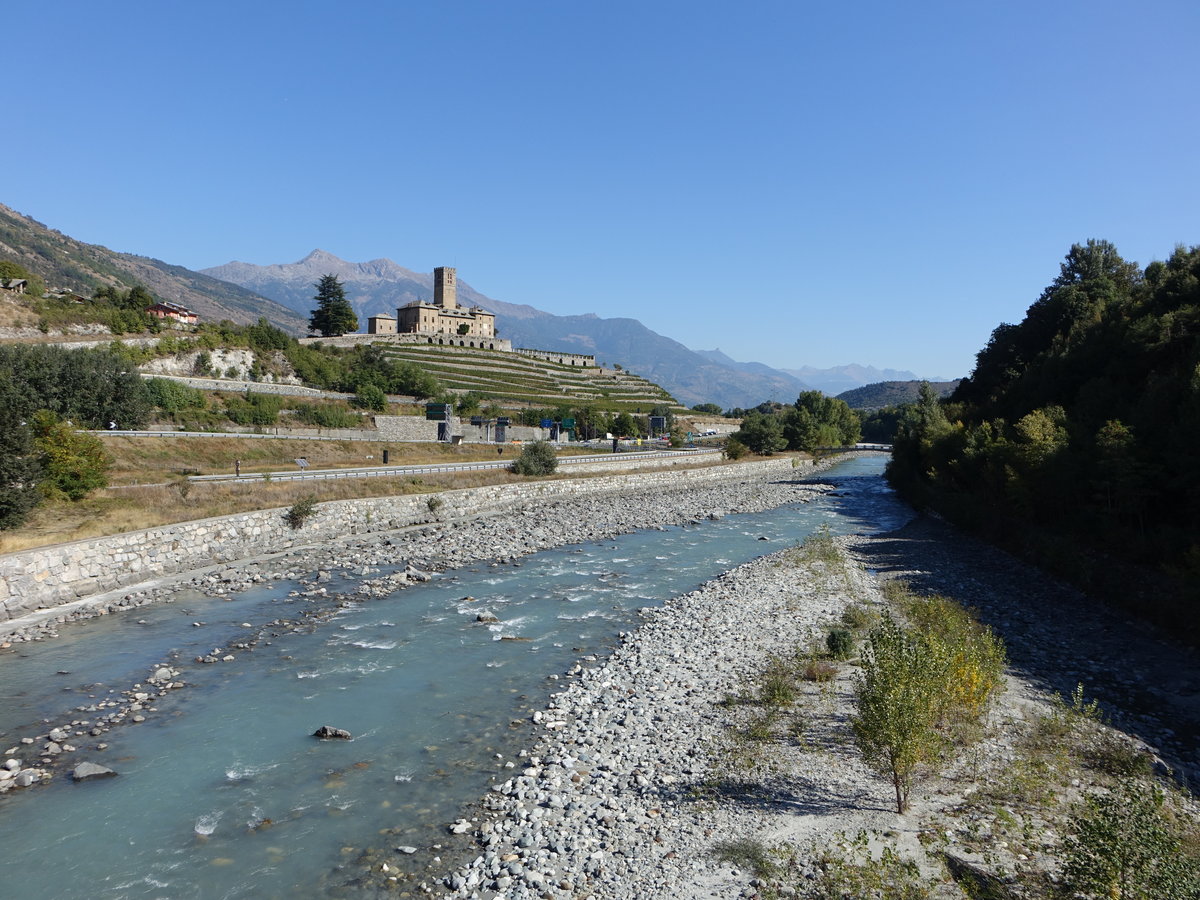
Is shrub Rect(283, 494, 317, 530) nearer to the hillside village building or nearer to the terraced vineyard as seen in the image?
the terraced vineyard

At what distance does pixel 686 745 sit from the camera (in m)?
12.3

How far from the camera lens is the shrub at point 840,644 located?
16.5 metres

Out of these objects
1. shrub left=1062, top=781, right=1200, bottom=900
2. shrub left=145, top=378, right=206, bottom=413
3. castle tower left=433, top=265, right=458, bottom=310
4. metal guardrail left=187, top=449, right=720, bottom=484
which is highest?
castle tower left=433, top=265, right=458, bottom=310

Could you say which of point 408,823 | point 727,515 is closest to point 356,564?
point 408,823

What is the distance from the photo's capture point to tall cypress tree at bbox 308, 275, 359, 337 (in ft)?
338

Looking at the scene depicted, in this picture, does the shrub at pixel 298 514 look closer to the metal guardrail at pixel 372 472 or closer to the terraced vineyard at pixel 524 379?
the metal guardrail at pixel 372 472

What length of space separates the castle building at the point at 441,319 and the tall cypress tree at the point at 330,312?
40.8 feet

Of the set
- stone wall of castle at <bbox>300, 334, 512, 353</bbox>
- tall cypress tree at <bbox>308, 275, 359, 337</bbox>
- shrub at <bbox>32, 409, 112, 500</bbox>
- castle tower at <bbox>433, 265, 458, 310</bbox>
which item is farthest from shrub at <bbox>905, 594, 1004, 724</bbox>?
castle tower at <bbox>433, 265, 458, 310</bbox>

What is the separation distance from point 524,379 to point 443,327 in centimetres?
3757

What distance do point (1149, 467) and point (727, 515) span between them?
1040 inches

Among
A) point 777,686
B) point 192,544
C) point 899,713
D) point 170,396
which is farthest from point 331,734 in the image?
point 170,396

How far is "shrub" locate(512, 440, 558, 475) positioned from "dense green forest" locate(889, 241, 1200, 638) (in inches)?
1109

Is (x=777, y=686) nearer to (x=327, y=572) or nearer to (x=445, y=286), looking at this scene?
(x=327, y=572)

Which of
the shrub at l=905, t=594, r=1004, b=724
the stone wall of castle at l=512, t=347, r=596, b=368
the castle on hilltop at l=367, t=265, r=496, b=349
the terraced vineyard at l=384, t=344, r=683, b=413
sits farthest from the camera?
the stone wall of castle at l=512, t=347, r=596, b=368
